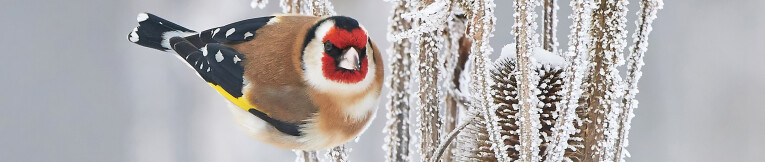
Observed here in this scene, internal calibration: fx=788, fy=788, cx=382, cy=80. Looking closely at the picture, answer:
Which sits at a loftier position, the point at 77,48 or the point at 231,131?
the point at 77,48

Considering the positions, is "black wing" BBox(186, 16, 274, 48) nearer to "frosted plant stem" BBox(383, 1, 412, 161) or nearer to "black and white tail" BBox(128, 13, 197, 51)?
"black and white tail" BBox(128, 13, 197, 51)

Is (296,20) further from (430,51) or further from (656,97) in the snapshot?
(656,97)

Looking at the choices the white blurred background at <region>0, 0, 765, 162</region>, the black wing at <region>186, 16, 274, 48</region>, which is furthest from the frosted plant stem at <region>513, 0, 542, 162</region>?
the white blurred background at <region>0, 0, 765, 162</region>

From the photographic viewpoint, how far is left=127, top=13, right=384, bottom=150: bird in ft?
2.40

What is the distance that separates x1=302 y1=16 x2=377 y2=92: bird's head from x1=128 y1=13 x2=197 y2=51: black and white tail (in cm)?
15

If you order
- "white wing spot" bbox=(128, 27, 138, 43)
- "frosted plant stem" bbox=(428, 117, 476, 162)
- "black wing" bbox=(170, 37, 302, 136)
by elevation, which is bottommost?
"frosted plant stem" bbox=(428, 117, 476, 162)

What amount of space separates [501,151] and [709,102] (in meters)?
2.14

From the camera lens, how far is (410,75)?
69cm

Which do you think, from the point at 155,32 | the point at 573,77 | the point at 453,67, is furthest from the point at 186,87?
the point at 573,77

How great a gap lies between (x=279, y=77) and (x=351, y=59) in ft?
0.50

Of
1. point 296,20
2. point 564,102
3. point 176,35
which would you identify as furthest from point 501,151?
point 176,35

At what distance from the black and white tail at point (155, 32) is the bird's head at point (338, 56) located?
0.15 m

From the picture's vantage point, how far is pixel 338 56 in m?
0.64

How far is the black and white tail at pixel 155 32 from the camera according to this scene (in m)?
0.78
